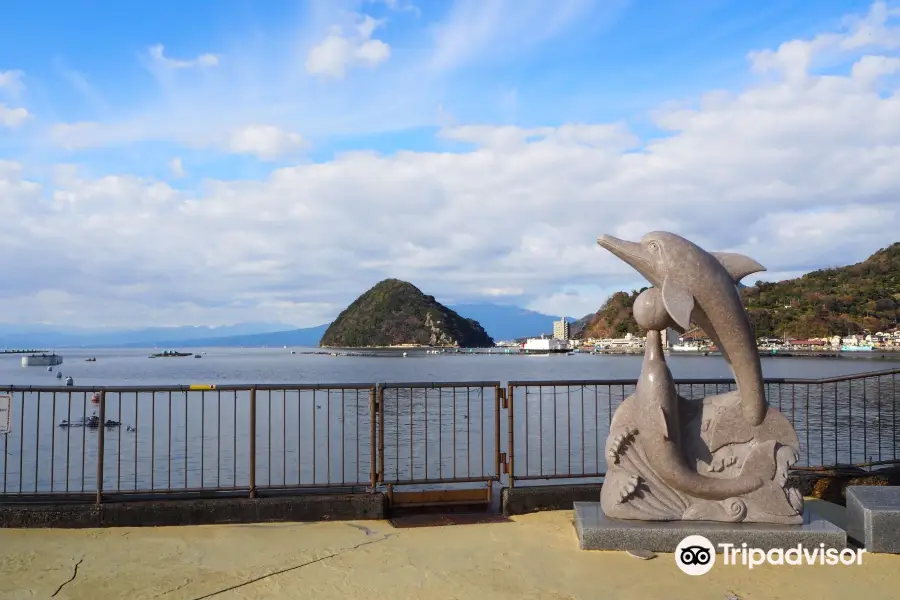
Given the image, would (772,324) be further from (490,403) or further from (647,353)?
(647,353)

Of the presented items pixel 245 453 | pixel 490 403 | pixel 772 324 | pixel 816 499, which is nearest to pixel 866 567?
pixel 816 499

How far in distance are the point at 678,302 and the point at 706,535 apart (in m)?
1.89

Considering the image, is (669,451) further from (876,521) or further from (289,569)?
(289,569)

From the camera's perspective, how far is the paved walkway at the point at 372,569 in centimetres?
480

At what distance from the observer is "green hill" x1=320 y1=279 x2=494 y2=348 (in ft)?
539

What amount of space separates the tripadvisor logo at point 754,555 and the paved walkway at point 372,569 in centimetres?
9

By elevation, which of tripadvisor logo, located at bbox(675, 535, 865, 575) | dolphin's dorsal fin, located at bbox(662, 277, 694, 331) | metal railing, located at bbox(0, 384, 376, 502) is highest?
dolphin's dorsal fin, located at bbox(662, 277, 694, 331)

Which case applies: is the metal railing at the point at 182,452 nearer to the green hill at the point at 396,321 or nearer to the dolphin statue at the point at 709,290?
the dolphin statue at the point at 709,290

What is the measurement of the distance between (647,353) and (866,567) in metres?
2.29

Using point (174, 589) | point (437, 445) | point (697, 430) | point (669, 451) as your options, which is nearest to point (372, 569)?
point (174, 589)

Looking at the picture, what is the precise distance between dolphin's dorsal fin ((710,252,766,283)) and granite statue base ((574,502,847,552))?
208 centimetres

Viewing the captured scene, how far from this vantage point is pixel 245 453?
20.5 meters

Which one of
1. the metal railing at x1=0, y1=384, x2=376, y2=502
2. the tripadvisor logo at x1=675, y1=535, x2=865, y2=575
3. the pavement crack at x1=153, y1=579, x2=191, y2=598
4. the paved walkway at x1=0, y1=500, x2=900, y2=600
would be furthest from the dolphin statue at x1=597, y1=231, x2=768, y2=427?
the pavement crack at x1=153, y1=579, x2=191, y2=598

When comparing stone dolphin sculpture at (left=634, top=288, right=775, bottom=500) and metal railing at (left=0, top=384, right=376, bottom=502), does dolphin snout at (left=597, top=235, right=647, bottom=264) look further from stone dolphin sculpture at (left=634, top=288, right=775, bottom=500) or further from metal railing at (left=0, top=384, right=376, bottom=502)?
metal railing at (left=0, top=384, right=376, bottom=502)
